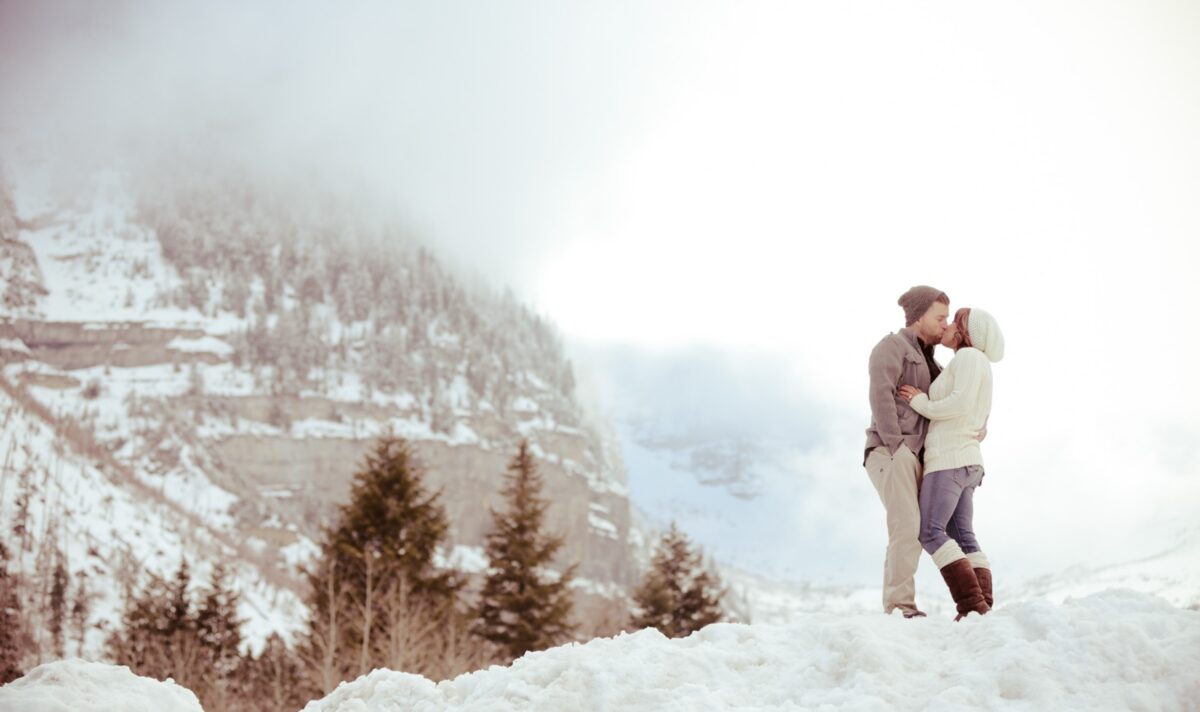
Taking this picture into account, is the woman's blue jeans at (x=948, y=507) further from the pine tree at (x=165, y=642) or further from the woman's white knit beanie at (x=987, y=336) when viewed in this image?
the pine tree at (x=165, y=642)

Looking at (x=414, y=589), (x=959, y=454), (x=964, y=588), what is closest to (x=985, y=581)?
(x=964, y=588)

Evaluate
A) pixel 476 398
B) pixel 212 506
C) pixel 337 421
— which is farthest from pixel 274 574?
pixel 476 398

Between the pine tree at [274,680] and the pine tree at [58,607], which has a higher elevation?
the pine tree at [58,607]

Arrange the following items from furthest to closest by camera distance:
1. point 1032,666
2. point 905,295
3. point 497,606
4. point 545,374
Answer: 1. point 545,374
2. point 497,606
3. point 905,295
4. point 1032,666

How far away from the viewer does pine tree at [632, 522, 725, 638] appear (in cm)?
2895

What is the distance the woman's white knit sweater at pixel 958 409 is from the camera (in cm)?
677

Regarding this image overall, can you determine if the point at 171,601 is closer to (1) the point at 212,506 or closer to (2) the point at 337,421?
(1) the point at 212,506

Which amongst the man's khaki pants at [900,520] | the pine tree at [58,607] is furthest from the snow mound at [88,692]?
the pine tree at [58,607]

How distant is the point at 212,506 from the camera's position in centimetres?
14088

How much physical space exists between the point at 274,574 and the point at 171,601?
255ft

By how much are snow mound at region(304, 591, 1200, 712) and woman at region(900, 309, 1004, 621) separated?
93cm

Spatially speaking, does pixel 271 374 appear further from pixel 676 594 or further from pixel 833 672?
pixel 833 672

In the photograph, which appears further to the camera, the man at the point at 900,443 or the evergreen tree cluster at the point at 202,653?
the evergreen tree cluster at the point at 202,653

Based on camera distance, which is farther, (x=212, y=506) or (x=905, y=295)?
(x=212, y=506)
